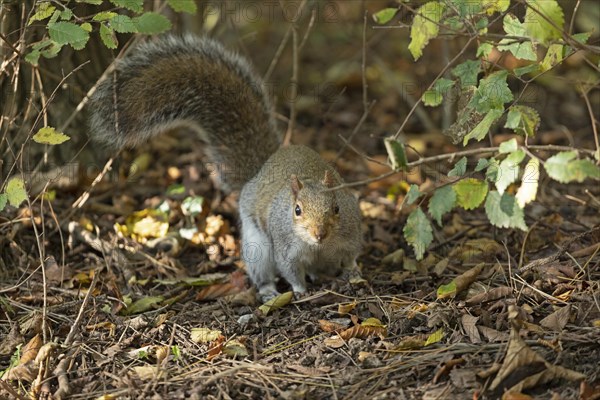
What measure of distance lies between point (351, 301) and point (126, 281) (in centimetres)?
124

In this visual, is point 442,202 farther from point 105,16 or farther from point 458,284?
point 105,16

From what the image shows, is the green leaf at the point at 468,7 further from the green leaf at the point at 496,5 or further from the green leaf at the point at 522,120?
the green leaf at the point at 522,120

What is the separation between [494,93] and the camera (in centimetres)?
308

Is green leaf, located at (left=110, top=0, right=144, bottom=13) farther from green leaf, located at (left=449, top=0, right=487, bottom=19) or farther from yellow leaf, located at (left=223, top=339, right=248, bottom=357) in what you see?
yellow leaf, located at (left=223, top=339, right=248, bottom=357)

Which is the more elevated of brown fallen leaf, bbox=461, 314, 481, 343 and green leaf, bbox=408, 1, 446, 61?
green leaf, bbox=408, 1, 446, 61

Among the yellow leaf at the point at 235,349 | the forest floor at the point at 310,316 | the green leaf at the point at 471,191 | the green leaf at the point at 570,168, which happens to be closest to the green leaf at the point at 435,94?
the green leaf at the point at 471,191

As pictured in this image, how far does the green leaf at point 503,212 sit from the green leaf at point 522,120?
0.93ft

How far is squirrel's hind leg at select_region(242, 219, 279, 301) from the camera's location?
3.95 metres

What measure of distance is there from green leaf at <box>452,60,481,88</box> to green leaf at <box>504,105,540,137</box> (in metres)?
0.38

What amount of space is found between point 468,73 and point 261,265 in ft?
4.84

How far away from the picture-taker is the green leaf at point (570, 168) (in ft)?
8.12

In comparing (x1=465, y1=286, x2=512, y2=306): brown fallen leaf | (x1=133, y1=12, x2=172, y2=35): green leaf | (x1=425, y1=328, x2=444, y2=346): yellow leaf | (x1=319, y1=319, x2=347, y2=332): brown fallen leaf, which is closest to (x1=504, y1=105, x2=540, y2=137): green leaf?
(x1=465, y1=286, x2=512, y2=306): brown fallen leaf

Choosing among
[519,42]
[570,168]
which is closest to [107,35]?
[519,42]

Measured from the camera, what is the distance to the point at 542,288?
339cm
